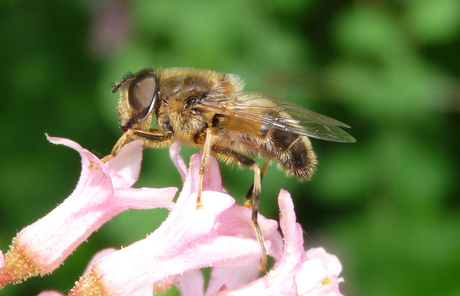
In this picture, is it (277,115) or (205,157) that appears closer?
(205,157)

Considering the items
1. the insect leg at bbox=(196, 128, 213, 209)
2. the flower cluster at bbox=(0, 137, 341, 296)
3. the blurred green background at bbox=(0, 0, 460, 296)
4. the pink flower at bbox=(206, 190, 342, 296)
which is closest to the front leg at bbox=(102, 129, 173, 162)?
the insect leg at bbox=(196, 128, 213, 209)

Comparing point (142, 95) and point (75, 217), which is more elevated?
point (142, 95)

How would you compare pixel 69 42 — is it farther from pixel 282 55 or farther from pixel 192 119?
pixel 192 119

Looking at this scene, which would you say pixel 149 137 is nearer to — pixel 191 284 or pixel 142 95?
pixel 142 95

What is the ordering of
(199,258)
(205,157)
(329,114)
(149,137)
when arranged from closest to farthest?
(199,258) < (205,157) < (149,137) < (329,114)

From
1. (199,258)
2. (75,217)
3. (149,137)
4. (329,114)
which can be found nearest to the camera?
(199,258)

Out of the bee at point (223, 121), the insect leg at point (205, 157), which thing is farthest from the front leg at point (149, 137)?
the insect leg at point (205, 157)

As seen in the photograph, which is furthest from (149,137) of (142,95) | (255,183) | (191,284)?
(191,284)
